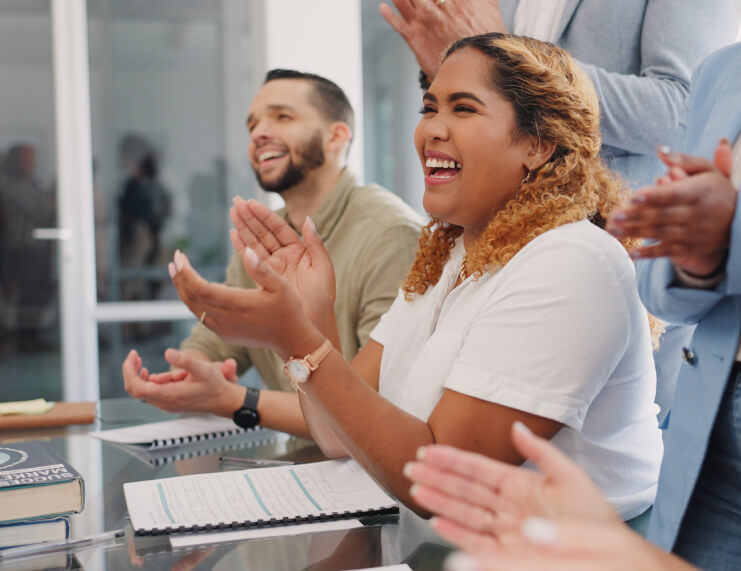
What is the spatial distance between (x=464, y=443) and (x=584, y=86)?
64cm

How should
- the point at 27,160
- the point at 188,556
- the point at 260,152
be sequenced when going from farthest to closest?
the point at 27,160 → the point at 260,152 → the point at 188,556

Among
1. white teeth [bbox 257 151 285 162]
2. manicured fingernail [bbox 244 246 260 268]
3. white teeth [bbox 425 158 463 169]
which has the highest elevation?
white teeth [bbox 257 151 285 162]

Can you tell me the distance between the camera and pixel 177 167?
13.5 feet

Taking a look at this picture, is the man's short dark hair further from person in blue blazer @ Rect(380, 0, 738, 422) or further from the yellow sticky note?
the yellow sticky note

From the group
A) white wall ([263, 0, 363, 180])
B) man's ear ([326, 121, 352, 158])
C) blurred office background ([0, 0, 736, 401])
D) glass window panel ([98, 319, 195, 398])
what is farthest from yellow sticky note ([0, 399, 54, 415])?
white wall ([263, 0, 363, 180])

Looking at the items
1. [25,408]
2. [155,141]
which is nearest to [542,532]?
[25,408]

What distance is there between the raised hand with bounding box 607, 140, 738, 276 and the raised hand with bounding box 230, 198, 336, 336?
0.58 meters

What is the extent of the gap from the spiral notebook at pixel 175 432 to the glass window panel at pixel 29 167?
2.43 meters

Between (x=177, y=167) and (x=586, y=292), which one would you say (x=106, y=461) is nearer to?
(x=586, y=292)

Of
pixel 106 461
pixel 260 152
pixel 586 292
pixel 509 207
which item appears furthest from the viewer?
pixel 260 152

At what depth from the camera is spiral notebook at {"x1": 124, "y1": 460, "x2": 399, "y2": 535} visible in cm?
107

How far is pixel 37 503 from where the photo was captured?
1.02 meters

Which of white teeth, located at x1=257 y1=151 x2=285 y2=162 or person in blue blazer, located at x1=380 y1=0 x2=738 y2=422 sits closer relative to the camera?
person in blue blazer, located at x1=380 y1=0 x2=738 y2=422

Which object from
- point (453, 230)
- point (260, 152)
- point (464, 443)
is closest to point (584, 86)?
point (453, 230)
